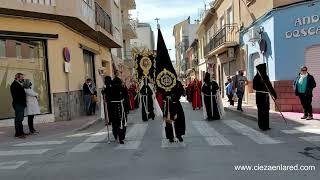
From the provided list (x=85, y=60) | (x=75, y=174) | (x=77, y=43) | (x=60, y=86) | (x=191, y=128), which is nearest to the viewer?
(x=75, y=174)

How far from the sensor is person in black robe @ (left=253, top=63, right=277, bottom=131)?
43.5ft

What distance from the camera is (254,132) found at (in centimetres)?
1293

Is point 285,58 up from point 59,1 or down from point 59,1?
down

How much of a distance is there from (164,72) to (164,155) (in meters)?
2.61

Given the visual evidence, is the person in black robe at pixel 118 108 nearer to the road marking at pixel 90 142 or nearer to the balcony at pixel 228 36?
the road marking at pixel 90 142

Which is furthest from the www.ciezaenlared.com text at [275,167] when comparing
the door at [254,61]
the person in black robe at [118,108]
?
the door at [254,61]

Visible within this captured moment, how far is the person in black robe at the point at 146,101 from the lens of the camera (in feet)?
60.2

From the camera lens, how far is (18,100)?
45.7 ft

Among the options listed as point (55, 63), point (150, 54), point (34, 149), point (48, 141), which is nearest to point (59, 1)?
point (55, 63)

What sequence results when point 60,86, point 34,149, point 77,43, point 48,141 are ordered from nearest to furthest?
point 34,149, point 48,141, point 60,86, point 77,43

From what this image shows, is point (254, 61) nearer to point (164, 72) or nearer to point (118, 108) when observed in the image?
point (164, 72)

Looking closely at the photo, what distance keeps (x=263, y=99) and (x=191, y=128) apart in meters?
2.38

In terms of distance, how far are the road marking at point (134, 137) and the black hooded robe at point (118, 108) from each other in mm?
317

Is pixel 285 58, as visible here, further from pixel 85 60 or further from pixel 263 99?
pixel 85 60
